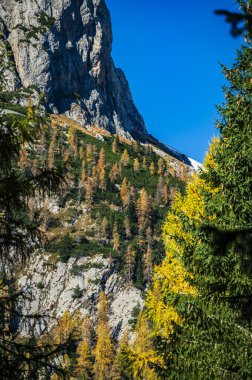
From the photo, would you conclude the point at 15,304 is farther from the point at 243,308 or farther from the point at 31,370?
the point at 243,308

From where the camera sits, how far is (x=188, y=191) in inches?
488

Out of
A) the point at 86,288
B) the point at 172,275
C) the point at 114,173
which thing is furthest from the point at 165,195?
the point at 172,275

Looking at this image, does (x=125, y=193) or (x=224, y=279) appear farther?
(x=125, y=193)

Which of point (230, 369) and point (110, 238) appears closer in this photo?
point (230, 369)

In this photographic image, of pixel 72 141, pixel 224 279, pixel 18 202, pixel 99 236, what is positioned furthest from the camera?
pixel 72 141

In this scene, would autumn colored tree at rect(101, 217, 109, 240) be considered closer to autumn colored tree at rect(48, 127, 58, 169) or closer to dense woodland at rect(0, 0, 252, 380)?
autumn colored tree at rect(48, 127, 58, 169)

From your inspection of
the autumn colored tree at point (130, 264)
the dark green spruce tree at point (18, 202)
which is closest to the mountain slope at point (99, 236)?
the autumn colored tree at point (130, 264)

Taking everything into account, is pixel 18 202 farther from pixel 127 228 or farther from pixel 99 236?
pixel 127 228

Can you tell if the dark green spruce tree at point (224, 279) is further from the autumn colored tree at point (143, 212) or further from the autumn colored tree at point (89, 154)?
the autumn colored tree at point (89, 154)

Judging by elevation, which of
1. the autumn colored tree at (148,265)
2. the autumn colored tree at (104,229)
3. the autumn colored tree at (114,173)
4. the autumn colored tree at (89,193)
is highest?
the autumn colored tree at (114,173)

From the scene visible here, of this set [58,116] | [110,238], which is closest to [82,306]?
[110,238]

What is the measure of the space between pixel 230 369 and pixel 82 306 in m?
89.9

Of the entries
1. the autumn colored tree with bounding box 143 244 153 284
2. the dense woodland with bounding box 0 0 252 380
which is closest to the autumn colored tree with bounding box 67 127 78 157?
the autumn colored tree with bounding box 143 244 153 284

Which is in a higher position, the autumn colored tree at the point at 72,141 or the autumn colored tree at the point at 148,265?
the autumn colored tree at the point at 72,141
